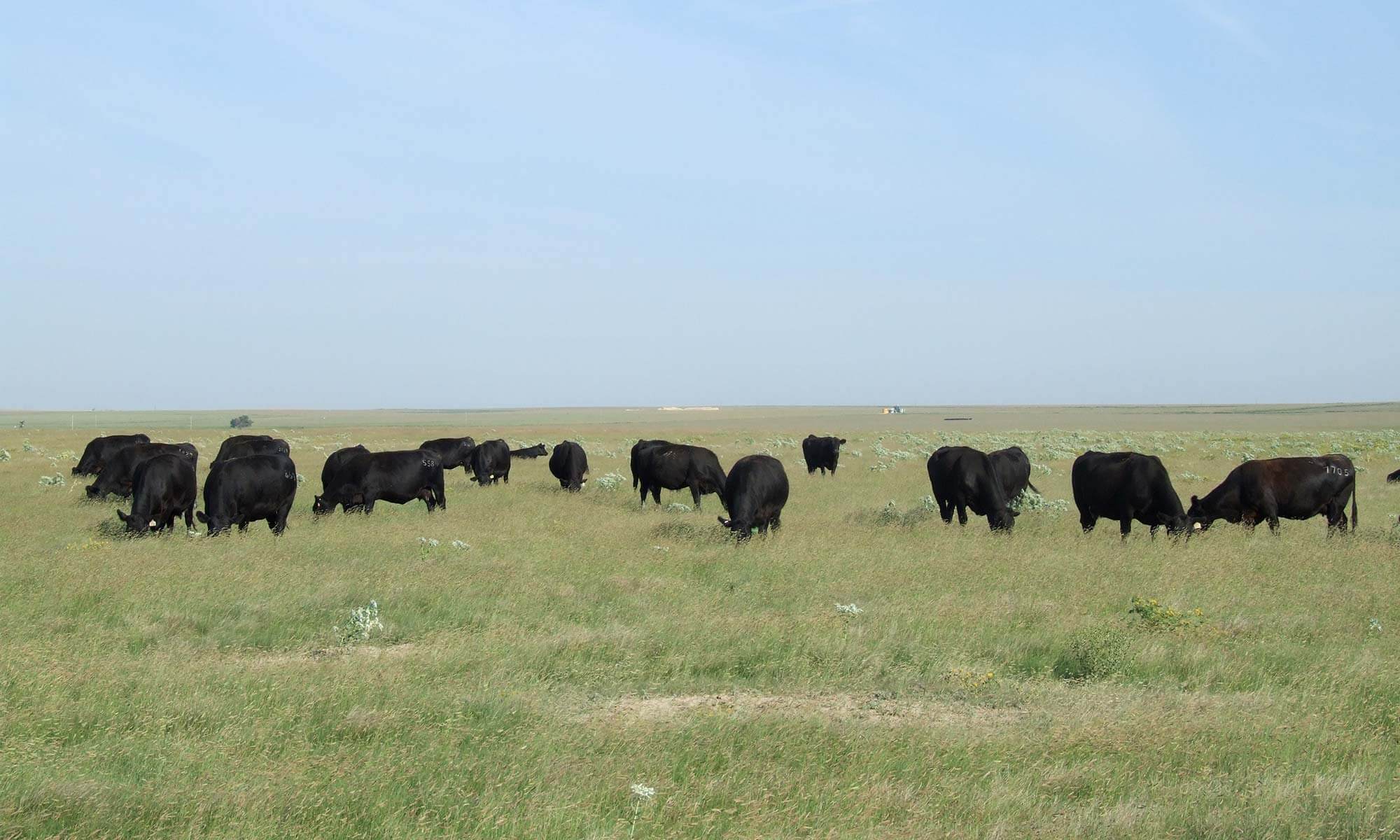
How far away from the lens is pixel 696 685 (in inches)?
318

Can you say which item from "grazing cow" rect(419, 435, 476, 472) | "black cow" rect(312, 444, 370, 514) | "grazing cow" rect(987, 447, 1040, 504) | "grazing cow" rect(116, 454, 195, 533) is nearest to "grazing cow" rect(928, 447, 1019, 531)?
"grazing cow" rect(987, 447, 1040, 504)

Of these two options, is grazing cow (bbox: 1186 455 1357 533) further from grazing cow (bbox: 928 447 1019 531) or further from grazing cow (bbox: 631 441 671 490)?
grazing cow (bbox: 631 441 671 490)

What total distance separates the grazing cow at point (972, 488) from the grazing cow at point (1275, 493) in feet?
9.78

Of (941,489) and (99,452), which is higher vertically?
(99,452)

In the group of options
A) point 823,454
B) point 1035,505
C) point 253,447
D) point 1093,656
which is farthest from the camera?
point 823,454

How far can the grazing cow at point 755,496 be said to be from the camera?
52.1 feet

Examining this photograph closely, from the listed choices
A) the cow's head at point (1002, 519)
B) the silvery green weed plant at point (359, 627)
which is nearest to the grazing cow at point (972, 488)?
the cow's head at point (1002, 519)

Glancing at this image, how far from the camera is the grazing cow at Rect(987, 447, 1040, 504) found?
1986cm

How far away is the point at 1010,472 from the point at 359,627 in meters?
14.2

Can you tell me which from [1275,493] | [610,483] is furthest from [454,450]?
[1275,493]

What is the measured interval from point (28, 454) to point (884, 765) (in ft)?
144

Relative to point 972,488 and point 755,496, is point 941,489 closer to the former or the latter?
point 972,488

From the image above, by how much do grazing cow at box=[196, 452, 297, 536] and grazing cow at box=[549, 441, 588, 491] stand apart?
9679 mm

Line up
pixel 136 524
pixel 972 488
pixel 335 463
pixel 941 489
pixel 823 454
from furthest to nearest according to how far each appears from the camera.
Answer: pixel 823 454 < pixel 335 463 < pixel 941 489 < pixel 972 488 < pixel 136 524
